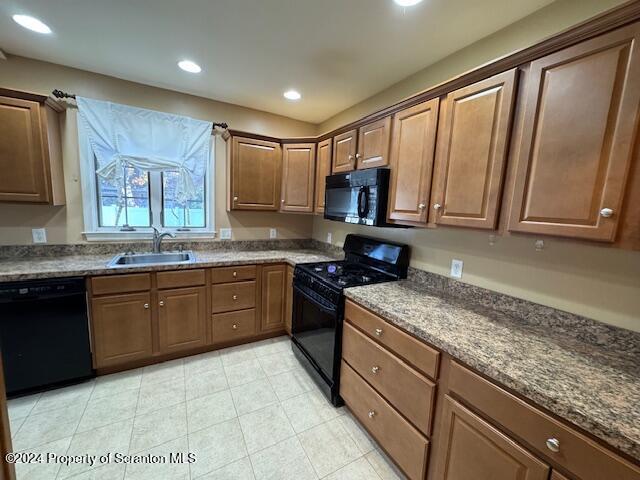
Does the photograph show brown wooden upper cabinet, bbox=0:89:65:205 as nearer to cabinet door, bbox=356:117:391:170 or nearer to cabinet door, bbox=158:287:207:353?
cabinet door, bbox=158:287:207:353

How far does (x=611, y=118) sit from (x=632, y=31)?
0.28 metres

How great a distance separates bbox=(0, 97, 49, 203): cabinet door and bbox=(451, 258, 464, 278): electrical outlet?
3.16 metres

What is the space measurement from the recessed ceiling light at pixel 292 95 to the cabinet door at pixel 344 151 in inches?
23.8

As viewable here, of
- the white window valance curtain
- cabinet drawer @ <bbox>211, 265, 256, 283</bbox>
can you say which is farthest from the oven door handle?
the white window valance curtain

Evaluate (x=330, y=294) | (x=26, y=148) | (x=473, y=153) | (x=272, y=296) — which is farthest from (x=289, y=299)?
(x=26, y=148)

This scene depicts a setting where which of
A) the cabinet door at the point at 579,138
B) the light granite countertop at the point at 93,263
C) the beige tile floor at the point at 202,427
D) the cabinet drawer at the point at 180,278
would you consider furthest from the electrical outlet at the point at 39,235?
the cabinet door at the point at 579,138

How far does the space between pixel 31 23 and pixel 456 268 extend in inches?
127

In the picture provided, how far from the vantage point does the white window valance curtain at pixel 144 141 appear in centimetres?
234

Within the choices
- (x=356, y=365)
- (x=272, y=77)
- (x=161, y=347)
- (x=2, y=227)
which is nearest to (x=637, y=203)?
(x=356, y=365)

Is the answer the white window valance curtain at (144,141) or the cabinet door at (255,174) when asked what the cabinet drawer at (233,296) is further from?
the white window valance curtain at (144,141)

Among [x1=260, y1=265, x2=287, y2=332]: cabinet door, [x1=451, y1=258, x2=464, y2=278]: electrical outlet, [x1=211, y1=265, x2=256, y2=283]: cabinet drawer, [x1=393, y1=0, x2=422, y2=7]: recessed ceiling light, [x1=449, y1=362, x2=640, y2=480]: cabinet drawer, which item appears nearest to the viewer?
[x1=449, y1=362, x2=640, y2=480]: cabinet drawer

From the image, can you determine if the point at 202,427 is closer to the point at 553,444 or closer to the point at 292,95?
the point at 553,444

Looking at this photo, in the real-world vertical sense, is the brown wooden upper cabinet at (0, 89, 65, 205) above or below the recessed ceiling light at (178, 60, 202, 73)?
below

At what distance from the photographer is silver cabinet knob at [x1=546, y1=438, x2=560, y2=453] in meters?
0.82
